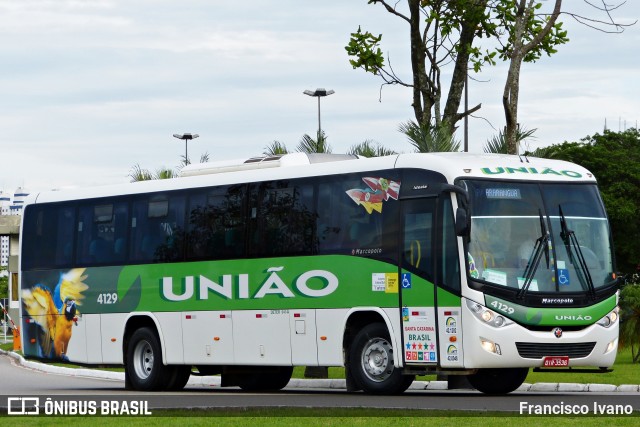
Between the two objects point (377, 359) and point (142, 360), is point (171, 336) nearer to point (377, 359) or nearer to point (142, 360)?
point (142, 360)

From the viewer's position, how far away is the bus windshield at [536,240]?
1848cm

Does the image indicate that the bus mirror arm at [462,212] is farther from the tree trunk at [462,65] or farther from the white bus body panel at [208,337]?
the tree trunk at [462,65]

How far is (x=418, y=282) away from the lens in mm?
19016

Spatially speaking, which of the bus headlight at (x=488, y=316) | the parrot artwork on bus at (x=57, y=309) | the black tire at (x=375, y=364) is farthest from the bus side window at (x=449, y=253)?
the parrot artwork on bus at (x=57, y=309)

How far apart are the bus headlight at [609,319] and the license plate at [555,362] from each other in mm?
818

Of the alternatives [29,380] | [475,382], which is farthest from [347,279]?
[29,380]

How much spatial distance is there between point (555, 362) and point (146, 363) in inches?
326

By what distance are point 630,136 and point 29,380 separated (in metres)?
68.9

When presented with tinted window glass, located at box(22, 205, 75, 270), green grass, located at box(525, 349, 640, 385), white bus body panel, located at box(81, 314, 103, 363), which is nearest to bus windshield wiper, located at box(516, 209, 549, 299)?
green grass, located at box(525, 349, 640, 385)

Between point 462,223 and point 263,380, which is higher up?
point 462,223

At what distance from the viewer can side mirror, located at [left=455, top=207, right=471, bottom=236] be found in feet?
59.6

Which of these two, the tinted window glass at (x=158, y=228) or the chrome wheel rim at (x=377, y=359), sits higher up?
the tinted window glass at (x=158, y=228)

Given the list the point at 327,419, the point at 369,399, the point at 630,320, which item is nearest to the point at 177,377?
the point at 369,399

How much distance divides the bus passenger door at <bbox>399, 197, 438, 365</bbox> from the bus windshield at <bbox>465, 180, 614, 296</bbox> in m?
0.69
